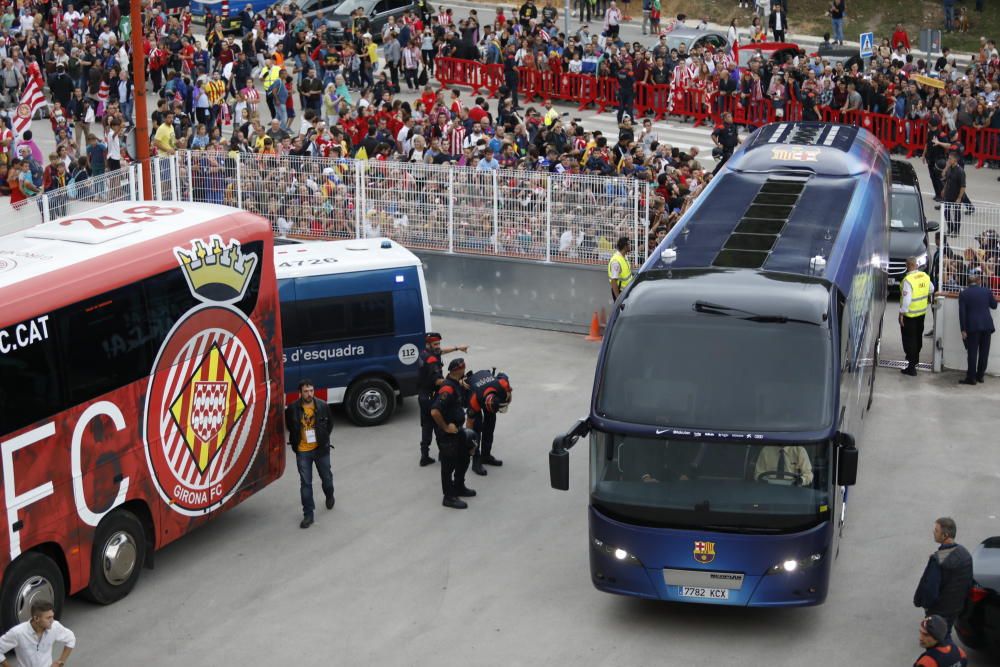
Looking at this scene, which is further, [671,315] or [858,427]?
[858,427]

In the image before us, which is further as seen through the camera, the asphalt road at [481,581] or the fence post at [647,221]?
the fence post at [647,221]

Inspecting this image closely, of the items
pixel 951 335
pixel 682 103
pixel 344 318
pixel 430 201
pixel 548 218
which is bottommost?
pixel 951 335

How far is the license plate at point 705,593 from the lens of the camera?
42.0 ft

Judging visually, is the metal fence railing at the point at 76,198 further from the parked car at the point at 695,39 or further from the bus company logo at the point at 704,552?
the parked car at the point at 695,39

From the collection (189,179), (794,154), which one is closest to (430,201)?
(189,179)

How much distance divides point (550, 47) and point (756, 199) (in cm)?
2265

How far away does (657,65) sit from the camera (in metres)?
36.2

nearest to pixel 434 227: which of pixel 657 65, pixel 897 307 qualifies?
pixel 897 307

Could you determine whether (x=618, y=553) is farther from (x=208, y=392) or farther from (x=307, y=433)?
(x=208, y=392)

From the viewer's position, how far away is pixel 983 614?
12305 millimetres

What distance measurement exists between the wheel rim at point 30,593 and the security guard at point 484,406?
5439 millimetres

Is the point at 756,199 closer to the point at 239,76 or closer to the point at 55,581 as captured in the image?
the point at 55,581

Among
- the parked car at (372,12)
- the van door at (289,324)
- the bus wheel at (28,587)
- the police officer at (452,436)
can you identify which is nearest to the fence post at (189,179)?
the van door at (289,324)

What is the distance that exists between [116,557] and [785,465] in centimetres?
621
